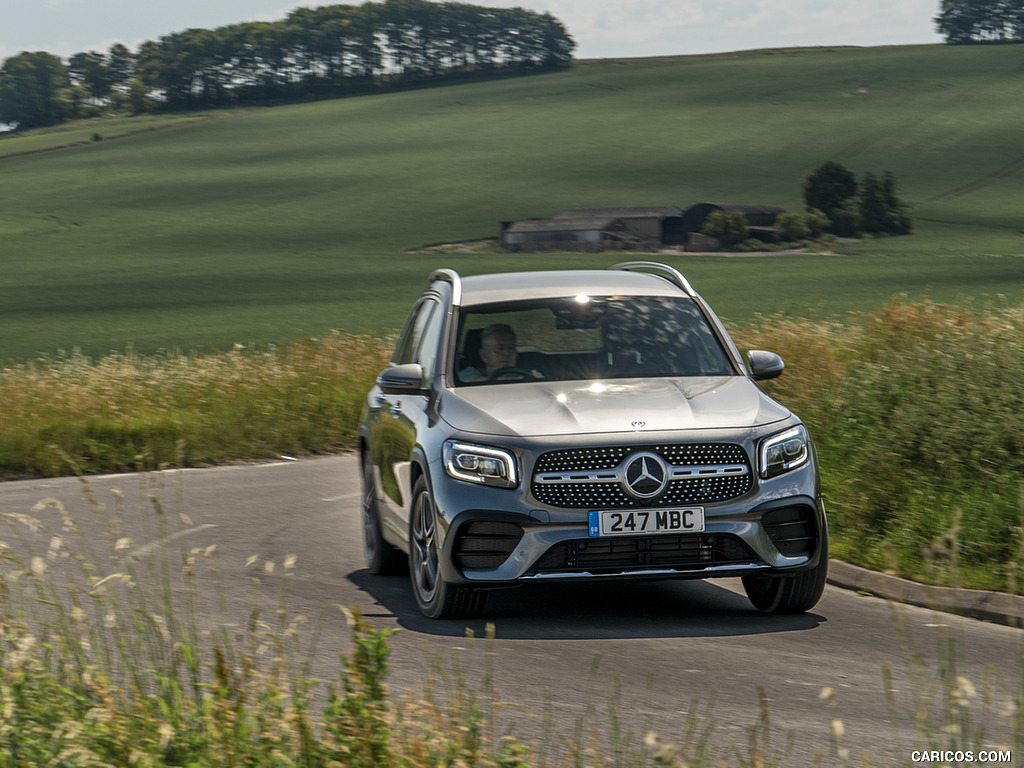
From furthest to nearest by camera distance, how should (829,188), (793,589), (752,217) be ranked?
(829,188)
(752,217)
(793,589)

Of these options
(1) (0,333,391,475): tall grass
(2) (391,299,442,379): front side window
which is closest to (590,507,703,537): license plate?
(2) (391,299,442,379): front side window

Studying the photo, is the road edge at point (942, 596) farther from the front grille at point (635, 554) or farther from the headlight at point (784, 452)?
the front grille at point (635, 554)

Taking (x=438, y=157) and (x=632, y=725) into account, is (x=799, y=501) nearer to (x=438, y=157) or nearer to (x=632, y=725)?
(x=632, y=725)

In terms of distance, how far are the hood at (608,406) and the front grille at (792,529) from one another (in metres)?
0.46

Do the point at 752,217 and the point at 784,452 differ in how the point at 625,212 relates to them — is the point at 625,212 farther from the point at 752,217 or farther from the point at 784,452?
the point at 784,452

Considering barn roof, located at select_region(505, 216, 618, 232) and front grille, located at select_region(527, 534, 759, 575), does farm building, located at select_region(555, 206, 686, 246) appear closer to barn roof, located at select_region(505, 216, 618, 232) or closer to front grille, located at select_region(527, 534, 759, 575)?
barn roof, located at select_region(505, 216, 618, 232)

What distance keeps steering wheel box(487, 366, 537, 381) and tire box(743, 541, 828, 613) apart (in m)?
1.65

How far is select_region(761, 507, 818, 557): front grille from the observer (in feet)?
24.1

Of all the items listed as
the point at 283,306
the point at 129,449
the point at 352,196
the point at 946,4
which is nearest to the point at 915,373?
the point at 129,449

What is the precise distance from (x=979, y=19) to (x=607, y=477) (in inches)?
6060

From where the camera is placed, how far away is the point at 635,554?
7.20 meters

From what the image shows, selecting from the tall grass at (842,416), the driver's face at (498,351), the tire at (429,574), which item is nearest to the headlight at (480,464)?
the tire at (429,574)

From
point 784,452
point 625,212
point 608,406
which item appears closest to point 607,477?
point 608,406

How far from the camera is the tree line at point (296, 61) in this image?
468ft
